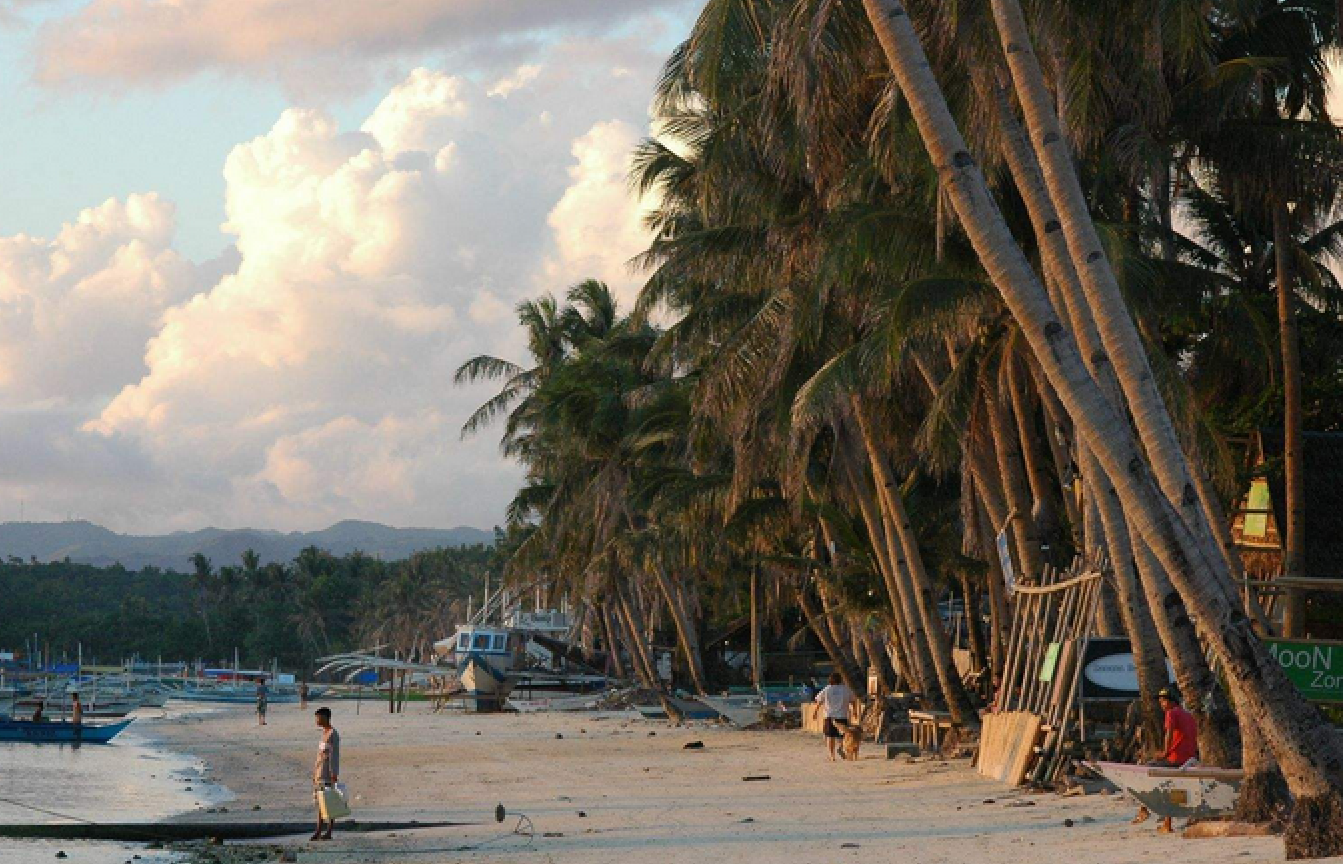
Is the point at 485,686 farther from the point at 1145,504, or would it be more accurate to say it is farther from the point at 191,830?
the point at 1145,504

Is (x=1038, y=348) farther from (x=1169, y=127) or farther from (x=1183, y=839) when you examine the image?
(x=1169, y=127)

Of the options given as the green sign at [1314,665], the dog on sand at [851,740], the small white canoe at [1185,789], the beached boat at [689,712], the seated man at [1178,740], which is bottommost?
the beached boat at [689,712]

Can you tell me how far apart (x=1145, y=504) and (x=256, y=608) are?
124m

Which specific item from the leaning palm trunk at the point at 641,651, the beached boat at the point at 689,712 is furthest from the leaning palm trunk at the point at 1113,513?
the leaning palm trunk at the point at 641,651

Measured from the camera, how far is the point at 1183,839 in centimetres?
1224

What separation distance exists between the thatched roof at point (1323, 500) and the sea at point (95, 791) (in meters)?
16.4

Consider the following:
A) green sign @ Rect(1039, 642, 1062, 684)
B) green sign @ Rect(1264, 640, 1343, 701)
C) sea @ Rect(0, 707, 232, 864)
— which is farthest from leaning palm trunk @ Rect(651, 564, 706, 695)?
green sign @ Rect(1264, 640, 1343, 701)

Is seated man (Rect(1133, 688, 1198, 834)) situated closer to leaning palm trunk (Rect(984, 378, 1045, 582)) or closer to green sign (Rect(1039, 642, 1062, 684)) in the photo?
green sign (Rect(1039, 642, 1062, 684))

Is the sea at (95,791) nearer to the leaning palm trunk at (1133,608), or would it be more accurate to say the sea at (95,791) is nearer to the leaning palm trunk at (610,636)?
Answer: the leaning palm trunk at (1133,608)

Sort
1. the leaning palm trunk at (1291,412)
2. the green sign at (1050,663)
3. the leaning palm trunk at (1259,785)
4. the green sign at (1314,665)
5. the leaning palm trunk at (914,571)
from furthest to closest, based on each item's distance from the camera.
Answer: the leaning palm trunk at (914,571)
the leaning palm trunk at (1291,412)
the green sign at (1050,663)
the green sign at (1314,665)
the leaning palm trunk at (1259,785)

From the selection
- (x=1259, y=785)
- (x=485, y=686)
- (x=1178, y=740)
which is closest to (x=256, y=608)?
(x=485, y=686)

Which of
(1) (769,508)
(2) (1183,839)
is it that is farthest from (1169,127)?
(1) (769,508)

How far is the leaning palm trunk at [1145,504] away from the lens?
11000mm

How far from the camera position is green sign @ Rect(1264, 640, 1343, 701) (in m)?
12.1
